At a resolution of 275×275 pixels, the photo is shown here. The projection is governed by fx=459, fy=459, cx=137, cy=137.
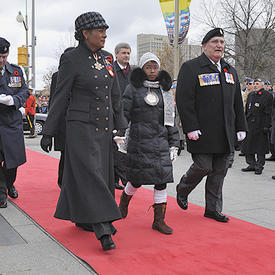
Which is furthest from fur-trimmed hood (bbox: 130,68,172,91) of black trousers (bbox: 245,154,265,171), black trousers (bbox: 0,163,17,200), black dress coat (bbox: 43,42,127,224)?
black trousers (bbox: 245,154,265,171)

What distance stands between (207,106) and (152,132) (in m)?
0.81

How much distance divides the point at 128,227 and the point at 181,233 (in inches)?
22.1

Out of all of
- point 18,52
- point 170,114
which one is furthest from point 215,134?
point 18,52

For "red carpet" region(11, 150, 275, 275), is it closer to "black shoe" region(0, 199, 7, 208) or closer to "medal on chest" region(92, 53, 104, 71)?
"black shoe" region(0, 199, 7, 208)

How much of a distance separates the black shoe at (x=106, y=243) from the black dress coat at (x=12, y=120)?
228 cm

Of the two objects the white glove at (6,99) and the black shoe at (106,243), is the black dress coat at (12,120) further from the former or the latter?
the black shoe at (106,243)

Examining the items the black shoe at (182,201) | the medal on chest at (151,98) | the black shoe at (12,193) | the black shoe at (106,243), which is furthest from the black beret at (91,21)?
the black shoe at (12,193)

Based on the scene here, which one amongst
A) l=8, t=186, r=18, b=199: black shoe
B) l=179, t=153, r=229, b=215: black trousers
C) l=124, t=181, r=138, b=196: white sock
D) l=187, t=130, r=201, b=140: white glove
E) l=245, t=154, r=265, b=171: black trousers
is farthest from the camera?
l=245, t=154, r=265, b=171: black trousers

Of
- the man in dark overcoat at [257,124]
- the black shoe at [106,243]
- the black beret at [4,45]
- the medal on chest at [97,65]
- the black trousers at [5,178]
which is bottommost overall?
the black shoe at [106,243]

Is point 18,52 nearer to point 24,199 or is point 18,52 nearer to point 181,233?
point 24,199

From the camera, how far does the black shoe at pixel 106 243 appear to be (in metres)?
3.83

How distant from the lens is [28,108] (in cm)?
1822

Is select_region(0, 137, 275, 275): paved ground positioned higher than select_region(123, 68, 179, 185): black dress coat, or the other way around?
select_region(123, 68, 179, 185): black dress coat

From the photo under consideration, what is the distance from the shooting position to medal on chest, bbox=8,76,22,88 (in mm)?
5793
